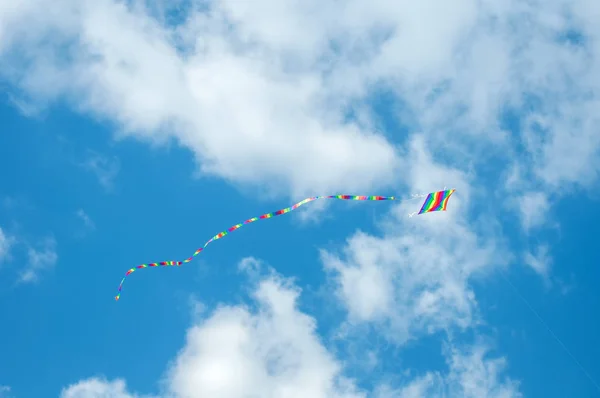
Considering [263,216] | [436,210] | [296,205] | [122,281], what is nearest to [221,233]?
[263,216]

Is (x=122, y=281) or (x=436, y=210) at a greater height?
(x=122, y=281)

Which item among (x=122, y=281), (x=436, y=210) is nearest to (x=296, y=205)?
(x=436, y=210)

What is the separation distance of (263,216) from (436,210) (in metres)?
12.9

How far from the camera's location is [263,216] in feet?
109

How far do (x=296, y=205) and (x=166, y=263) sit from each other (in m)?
11.8

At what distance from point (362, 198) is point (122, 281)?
20.6 meters

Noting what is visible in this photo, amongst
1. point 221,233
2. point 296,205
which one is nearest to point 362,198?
point 296,205

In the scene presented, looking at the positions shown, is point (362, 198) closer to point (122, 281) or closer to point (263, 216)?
point (263, 216)

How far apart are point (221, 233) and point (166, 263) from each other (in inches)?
237

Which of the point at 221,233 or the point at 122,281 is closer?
the point at 221,233

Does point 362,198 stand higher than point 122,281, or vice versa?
point 122,281

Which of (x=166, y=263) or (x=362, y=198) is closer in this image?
(x=362, y=198)

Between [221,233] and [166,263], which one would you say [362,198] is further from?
[166,263]

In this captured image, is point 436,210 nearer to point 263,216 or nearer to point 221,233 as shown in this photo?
point 263,216
